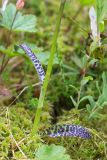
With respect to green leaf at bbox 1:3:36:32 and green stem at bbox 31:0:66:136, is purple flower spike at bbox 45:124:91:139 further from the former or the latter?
green leaf at bbox 1:3:36:32

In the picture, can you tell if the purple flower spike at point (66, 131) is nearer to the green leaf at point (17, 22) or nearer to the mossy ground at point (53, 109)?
the mossy ground at point (53, 109)

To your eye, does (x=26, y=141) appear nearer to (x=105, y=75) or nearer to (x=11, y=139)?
(x=11, y=139)

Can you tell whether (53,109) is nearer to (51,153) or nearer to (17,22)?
(17,22)

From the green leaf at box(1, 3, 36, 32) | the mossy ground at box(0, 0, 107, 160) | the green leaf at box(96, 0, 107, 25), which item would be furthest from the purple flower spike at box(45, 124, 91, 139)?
the green leaf at box(1, 3, 36, 32)

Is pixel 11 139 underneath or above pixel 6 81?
underneath

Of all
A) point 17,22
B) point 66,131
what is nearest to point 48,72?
point 66,131

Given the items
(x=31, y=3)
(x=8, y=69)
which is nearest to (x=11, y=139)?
(x=8, y=69)
